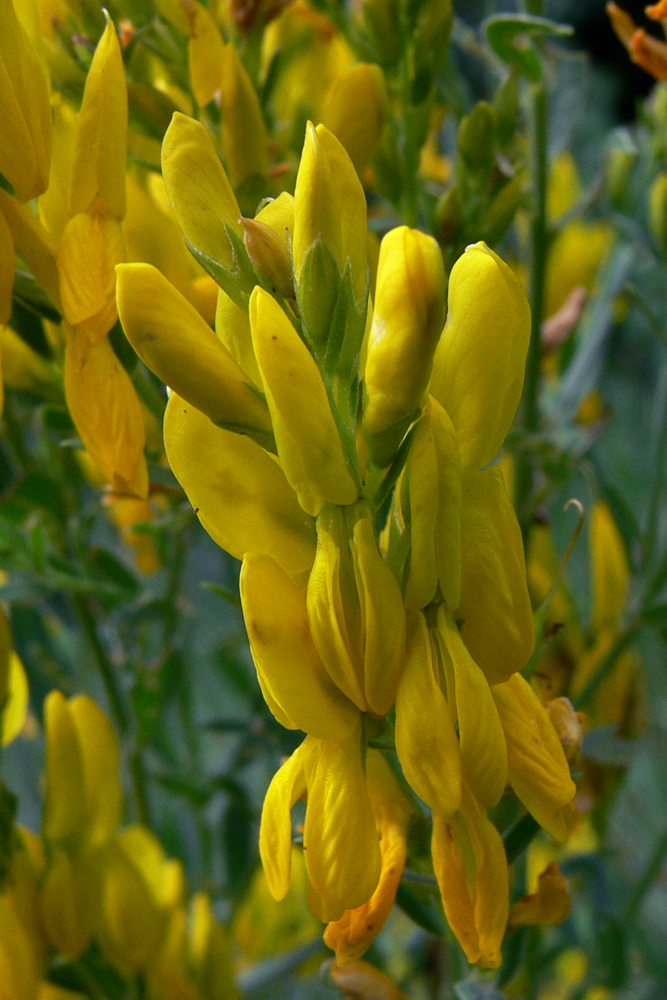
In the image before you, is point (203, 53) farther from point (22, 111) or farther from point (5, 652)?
point (5, 652)

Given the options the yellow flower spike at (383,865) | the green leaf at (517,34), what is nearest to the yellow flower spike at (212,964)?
the yellow flower spike at (383,865)

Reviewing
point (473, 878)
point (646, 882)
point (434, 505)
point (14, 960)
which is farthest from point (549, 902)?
point (646, 882)

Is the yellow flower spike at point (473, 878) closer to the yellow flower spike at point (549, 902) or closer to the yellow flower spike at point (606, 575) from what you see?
the yellow flower spike at point (549, 902)

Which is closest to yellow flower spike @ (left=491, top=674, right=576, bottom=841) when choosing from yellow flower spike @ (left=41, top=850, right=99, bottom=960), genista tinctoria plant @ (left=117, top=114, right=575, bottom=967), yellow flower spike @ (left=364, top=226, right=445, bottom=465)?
genista tinctoria plant @ (left=117, top=114, right=575, bottom=967)

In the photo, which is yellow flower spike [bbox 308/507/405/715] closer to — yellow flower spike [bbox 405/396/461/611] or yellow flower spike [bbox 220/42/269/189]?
yellow flower spike [bbox 405/396/461/611]

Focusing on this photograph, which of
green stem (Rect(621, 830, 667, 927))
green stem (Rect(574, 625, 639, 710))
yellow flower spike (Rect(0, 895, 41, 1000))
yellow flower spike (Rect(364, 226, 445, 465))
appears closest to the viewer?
yellow flower spike (Rect(364, 226, 445, 465))

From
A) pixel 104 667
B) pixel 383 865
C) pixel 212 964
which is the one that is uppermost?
pixel 383 865

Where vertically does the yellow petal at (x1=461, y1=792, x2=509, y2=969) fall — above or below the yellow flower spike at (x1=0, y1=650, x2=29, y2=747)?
above
